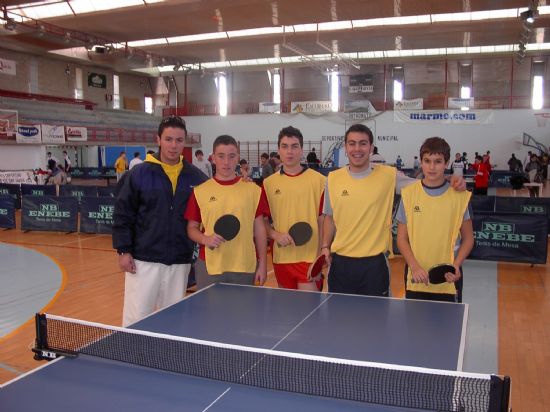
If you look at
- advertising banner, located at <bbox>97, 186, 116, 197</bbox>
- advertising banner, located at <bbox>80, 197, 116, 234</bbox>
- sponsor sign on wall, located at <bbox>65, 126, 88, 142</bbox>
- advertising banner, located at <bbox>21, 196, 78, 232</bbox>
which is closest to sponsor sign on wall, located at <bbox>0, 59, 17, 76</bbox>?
sponsor sign on wall, located at <bbox>65, 126, 88, 142</bbox>

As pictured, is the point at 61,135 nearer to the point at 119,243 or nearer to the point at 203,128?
the point at 203,128

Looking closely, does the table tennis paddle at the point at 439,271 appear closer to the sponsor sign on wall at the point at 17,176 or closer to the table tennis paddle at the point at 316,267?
the table tennis paddle at the point at 316,267

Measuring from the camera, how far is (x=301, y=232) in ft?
12.9

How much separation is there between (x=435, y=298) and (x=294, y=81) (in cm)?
3252

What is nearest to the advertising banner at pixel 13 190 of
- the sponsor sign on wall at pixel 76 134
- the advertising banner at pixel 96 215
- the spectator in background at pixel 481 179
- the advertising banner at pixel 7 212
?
the advertising banner at pixel 7 212

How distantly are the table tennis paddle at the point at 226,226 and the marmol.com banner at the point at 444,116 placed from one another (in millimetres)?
28187

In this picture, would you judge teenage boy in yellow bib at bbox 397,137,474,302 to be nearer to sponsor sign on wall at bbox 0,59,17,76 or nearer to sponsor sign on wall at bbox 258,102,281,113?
sponsor sign on wall at bbox 0,59,17,76

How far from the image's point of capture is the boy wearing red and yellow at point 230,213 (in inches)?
146

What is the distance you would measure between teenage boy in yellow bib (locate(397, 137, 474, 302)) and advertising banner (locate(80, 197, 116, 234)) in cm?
956

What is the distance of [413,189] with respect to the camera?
372 centimetres

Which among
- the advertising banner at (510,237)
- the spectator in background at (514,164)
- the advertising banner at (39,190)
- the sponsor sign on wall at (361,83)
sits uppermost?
the sponsor sign on wall at (361,83)

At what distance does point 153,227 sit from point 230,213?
1.84 ft

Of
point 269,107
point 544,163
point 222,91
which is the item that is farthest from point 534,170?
point 222,91

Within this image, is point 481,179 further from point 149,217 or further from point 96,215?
point 149,217
